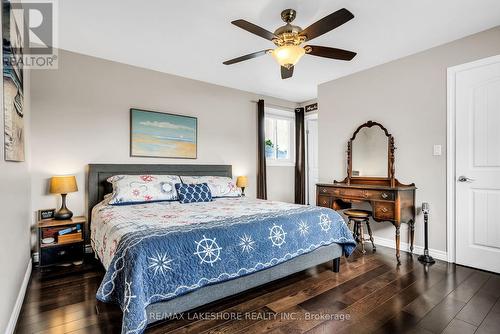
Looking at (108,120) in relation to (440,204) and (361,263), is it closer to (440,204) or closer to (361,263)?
(361,263)

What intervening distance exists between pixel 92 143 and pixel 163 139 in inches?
34.9

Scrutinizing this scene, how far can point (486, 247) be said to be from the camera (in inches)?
105

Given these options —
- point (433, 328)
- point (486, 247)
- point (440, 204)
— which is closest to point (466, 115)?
point (440, 204)

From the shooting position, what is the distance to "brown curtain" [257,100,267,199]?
15.4 ft

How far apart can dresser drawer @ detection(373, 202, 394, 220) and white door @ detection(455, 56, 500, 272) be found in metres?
0.70

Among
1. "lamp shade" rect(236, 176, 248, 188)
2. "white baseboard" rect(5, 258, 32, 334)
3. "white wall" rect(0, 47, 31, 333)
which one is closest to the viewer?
"white wall" rect(0, 47, 31, 333)

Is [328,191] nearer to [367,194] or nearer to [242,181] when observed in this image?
[367,194]

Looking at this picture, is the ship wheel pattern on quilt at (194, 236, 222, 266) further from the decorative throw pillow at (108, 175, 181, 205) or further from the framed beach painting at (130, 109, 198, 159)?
the framed beach painting at (130, 109, 198, 159)

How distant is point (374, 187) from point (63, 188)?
11.5 feet

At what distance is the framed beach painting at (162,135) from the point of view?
11.6 feet

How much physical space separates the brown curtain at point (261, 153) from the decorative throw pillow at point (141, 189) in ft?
5.93

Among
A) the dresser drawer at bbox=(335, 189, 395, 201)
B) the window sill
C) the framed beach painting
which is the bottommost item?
the dresser drawer at bbox=(335, 189, 395, 201)

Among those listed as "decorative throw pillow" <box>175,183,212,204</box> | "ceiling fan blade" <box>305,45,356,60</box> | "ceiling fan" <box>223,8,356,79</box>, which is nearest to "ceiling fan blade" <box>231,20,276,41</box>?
"ceiling fan" <box>223,8,356,79</box>

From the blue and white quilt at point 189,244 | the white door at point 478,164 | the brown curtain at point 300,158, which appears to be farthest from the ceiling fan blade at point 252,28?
the brown curtain at point 300,158
